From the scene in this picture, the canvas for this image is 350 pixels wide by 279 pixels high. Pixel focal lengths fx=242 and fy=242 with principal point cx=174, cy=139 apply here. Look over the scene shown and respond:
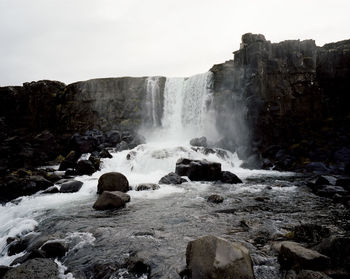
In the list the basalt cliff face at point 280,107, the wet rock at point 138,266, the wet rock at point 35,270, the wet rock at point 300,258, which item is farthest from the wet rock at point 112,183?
the basalt cliff face at point 280,107

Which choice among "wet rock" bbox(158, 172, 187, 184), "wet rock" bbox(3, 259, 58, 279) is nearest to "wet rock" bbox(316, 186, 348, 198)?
"wet rock" bbox(158, 172, 187, 184)

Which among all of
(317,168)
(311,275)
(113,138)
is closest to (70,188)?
(311,275)

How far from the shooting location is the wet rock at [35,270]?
588cm

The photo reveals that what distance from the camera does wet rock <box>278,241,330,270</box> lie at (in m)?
5.41

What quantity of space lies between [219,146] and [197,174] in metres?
13.1

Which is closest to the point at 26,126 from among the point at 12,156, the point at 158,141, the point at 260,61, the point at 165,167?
the point at 12,156

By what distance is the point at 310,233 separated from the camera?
8016 millimetres

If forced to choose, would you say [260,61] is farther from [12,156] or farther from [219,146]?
[12,156]

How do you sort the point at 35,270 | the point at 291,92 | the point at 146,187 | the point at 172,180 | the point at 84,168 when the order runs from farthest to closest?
the point at 291,92 < the point at 84,168 < the point at 172,180 < the point at 146,187 < the point at 35,270

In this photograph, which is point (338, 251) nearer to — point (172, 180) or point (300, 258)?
point (300, 258)

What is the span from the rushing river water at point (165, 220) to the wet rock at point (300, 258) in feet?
1.02

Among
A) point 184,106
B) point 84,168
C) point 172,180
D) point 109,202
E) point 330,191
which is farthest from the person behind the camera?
point 184,106

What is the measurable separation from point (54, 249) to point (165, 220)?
4327 mm

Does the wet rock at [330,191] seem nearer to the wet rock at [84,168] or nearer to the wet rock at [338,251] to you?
the wet rock at [338,251]
